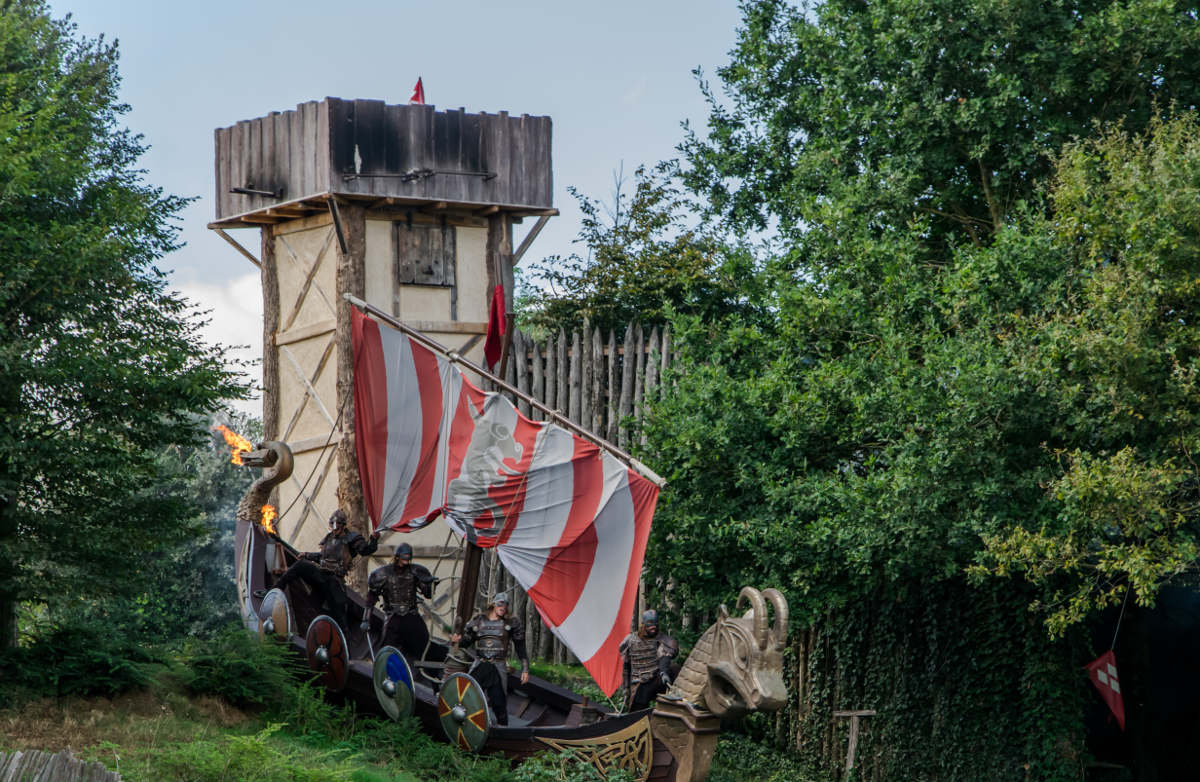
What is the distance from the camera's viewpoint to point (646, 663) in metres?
13.8

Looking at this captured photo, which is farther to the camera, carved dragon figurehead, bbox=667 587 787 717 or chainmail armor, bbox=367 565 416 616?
chainmail armor, bbox=367 565 416 616

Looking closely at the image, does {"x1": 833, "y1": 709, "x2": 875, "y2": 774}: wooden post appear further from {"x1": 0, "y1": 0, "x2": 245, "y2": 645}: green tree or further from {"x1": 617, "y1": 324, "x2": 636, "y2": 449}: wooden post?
{"x1": 0, "y1": 0, "x2": 245, "y2": 645}: green tree

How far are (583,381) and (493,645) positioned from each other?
5534 millimetres

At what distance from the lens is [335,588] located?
14.9m

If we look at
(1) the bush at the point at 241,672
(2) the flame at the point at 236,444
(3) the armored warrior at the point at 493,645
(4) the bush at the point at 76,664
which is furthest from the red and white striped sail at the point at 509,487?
(4) the bush at the point at 76,664

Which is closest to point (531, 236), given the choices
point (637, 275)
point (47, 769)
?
point (637, 275)

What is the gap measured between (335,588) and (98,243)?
4.51m

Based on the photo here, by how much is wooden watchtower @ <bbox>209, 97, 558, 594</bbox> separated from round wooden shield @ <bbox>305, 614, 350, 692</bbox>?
13.2 feet

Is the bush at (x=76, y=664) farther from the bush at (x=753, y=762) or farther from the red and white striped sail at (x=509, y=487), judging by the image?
the bush at (x=753, y=762)

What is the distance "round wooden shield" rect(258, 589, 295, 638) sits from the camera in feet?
47.4

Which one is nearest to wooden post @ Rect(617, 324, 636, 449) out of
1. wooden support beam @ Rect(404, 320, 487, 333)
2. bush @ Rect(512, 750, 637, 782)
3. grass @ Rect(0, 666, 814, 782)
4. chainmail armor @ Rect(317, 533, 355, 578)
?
wooden support beam @ Rect(404, 320, 487, 333)

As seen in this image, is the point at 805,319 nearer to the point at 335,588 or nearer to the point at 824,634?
the point at 824,634

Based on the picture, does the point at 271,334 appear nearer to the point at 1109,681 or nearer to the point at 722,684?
the point at 722,684

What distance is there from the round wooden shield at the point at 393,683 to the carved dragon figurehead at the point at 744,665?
2.86 metres
